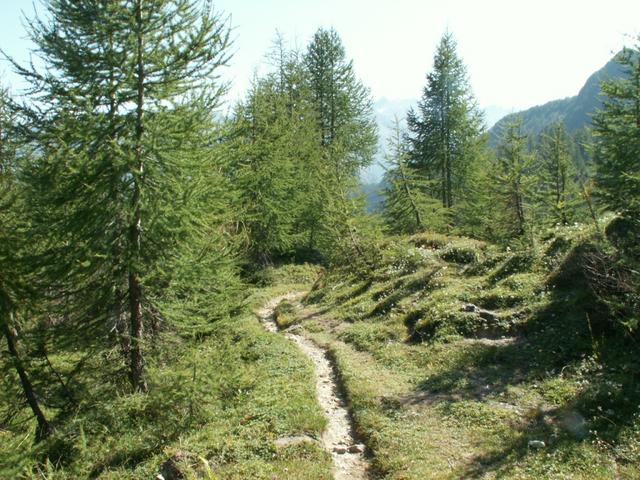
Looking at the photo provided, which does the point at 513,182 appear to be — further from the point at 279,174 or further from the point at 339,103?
the point at 339,103

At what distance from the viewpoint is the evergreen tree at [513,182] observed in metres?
23.8

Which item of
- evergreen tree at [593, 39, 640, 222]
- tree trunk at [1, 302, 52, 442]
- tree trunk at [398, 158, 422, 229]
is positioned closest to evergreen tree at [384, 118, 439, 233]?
tree trunk at [398, 158, 422, 229]

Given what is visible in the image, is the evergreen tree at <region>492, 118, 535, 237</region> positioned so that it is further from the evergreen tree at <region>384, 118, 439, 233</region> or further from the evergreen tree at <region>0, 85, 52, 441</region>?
the evergreen tree at <region>0, 85, 52, 441</region>

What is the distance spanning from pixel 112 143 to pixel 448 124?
3007cm

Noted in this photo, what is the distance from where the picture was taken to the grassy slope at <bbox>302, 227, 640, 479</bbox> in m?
7.41

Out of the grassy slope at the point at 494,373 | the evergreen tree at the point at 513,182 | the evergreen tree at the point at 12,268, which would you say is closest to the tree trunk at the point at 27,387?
the evergreen tree at the point at 12,268

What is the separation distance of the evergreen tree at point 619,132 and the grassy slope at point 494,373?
7.85ft

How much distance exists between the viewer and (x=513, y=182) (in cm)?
2389

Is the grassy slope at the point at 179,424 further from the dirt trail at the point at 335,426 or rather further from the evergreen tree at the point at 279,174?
the evergreen tree at the point at 279,174

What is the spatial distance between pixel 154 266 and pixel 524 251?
12.2 m

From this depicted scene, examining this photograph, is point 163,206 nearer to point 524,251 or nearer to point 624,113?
point 524,251

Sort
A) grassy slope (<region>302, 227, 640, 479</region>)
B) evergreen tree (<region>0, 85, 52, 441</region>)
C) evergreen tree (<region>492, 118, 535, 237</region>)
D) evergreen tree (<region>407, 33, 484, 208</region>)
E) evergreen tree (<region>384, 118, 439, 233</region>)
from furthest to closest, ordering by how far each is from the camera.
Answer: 1. evergreen tree (<region>407, 33, 484, 208</region>)
2. evergreen tree (<region>384, 118, 439, 233</region>)
3. evergreen tree (<region>492, 118, 535, 237</region>)
4. evergreen tree (<region>0, 85, 52, 441</region>)
5. grassy slope (<region>302, 227, 640, 479</region>)

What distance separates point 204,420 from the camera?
10.6 meters

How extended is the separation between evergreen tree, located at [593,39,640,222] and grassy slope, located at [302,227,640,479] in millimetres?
2394
